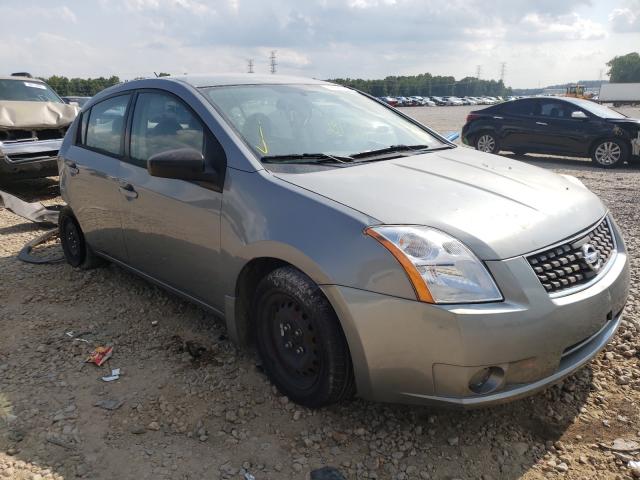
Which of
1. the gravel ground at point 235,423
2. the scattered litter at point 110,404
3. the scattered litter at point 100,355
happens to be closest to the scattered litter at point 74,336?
the gravel ground at point 235,423

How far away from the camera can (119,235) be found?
384cm

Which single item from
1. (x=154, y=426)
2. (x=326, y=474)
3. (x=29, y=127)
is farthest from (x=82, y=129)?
Answer: (x=29, y=127)

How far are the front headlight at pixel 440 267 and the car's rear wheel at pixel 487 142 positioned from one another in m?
10.6

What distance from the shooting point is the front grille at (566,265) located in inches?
87.8

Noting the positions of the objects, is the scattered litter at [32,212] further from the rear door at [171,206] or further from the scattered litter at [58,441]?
the scattered litter at [58,441]

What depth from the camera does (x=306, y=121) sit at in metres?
3.29

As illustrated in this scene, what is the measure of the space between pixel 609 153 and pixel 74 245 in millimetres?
10095

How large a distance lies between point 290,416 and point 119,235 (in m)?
1.99

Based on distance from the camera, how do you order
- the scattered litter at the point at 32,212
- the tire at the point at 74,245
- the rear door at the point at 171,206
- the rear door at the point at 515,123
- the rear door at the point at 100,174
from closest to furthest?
the rear door at the point at 171,206, the rear door at the point at 100,174, the tire at the point at 74,245, the scattered litter at the point at 32,212, the rear door at the point at 515,123

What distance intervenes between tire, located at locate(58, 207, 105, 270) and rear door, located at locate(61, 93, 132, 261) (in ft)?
0.75

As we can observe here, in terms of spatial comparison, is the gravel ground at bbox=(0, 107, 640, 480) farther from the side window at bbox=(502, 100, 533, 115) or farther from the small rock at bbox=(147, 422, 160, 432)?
the side window at bbox=(502, 100, 533, 115)

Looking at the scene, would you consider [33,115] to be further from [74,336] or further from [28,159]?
[74,336]

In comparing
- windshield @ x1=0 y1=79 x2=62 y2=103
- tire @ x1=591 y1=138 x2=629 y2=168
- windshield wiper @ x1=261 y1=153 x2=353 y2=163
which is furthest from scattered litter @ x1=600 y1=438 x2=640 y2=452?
windshield @ x1=0 y1=79 x2=62 y2=103

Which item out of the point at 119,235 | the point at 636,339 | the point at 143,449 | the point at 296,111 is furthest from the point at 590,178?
the point at 143,449
